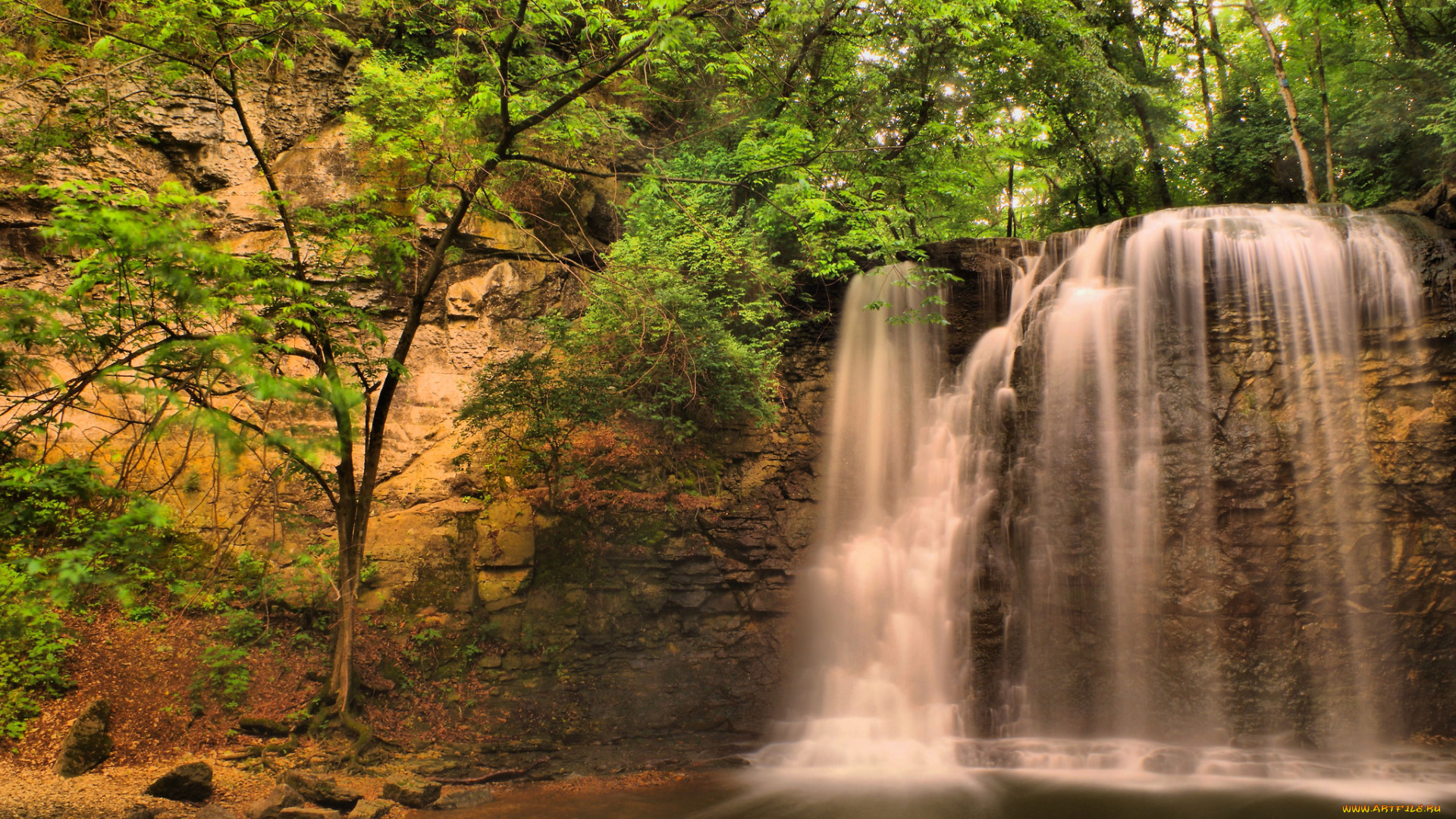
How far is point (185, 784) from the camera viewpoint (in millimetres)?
6047

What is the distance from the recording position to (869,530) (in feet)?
36.0

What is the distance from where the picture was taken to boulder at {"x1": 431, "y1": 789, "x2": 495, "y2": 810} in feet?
22.7

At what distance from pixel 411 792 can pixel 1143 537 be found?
9011 millimetres

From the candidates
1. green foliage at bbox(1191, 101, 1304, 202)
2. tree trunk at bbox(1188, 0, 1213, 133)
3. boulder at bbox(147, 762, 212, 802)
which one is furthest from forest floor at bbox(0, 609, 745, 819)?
tree trunk at bbox(1188, 0, 1213, 133)

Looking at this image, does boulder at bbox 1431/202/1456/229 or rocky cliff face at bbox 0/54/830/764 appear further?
boulder at bbox 1431/202/1456/229

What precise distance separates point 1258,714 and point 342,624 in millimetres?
10577

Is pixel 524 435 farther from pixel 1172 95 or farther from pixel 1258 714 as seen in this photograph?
pixel 1172 95

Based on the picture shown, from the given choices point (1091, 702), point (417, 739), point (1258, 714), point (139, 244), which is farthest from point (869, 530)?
point (139, 244)

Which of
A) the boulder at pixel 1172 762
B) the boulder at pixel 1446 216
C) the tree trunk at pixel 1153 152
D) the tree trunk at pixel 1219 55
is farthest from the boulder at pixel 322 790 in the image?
the tree trunk at pixel 1219 55

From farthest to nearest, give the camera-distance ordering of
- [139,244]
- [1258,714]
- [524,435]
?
1. [524,435]
2. [1258,714]
3. [139,244]

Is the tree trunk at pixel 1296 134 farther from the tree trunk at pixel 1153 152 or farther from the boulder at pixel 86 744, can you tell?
the boulder at pixel 86 744

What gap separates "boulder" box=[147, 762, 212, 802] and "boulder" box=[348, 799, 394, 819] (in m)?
1.20

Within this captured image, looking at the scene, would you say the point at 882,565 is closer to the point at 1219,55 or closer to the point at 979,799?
the point at 979,799

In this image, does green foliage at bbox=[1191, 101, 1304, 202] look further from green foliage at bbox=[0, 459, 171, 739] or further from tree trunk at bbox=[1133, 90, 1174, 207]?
green foliage at bbox=[0, 459, 171, 739]
